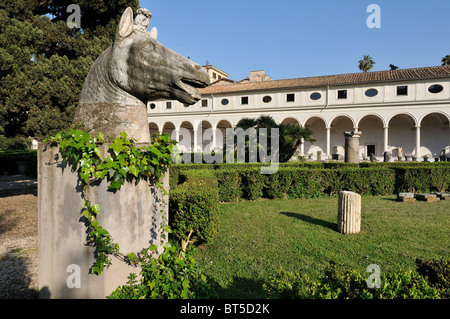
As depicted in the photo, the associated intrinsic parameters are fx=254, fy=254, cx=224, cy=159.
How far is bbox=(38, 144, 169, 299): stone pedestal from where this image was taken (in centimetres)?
205

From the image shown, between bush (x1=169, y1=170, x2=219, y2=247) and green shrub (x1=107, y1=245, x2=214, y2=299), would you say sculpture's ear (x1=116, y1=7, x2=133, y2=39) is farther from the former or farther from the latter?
bush (x1=169, y1=170, x2=219, y2=247)

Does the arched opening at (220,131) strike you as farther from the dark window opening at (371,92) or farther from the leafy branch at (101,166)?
the leafy branch at (101,166)

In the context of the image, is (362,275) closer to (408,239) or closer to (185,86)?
(185,86)

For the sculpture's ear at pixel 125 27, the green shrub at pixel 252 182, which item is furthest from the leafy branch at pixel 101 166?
the green shrub at pixel 252 182

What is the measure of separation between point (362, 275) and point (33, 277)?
4.14 meters

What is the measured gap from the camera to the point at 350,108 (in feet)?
105

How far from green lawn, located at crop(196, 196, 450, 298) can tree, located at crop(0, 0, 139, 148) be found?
228 inches

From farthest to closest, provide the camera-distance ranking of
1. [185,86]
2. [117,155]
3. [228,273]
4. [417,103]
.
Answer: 1. [417,103]
2. [228,273]
3. [185,86]
4. [117,155]

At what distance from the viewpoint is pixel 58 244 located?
83.8 inches

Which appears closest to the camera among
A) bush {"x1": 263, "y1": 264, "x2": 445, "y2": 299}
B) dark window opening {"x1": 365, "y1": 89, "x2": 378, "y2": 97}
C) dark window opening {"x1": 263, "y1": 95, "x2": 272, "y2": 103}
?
bush {"x1": 263, "y1": 264, "x2": 445, "y2": 299}

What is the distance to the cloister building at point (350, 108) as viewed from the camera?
29.4 meters

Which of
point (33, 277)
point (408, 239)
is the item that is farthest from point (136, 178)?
point (408, 239)

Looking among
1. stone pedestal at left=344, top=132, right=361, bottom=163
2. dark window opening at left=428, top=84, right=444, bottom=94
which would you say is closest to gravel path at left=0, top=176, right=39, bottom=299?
stone pedestal at left=344, top=132, right=361, bottom=163

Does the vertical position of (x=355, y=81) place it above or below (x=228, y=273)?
above
